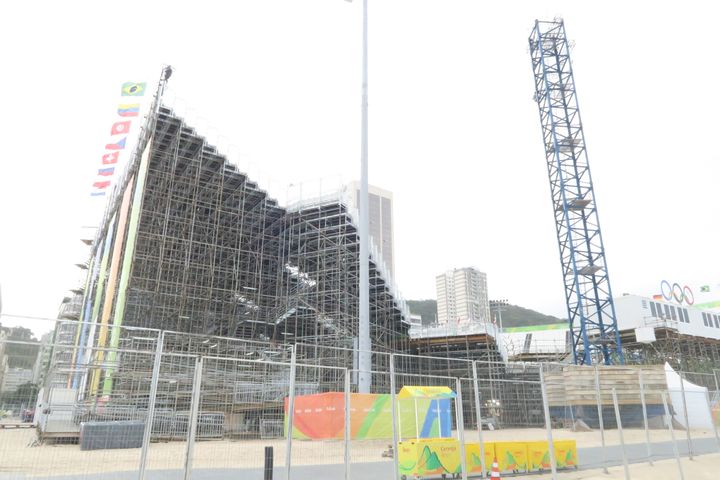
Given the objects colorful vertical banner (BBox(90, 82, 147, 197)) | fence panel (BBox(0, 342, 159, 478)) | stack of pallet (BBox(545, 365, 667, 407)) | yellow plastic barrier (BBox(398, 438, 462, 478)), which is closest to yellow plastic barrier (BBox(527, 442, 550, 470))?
yellow plastic barrier (BBox(398, 438, 462, 478))

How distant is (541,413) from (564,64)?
4042 centimetres

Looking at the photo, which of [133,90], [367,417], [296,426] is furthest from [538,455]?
[133,90]

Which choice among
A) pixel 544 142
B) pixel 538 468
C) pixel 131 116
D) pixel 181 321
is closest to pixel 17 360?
pixel 538 468

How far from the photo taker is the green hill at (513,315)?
480 ft

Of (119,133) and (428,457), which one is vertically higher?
(119,133)

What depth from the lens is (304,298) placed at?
34.2 m

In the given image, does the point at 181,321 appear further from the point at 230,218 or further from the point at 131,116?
the point at 131,116

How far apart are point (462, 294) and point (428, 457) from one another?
15818cm

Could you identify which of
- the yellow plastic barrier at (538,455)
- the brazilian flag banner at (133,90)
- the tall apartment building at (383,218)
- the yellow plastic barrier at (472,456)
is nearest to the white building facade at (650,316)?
the yellow plastic barrier at (472,456)

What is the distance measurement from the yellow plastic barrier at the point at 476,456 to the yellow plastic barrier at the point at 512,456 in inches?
8.2

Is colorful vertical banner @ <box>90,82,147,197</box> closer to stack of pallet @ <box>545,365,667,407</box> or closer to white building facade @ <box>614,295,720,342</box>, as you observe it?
stack of pallet @ <box>545,365,667,407</box>

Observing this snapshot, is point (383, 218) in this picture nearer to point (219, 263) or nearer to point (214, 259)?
point (219, 263)

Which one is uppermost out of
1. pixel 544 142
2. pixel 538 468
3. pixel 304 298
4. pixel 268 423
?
pixel 544 142

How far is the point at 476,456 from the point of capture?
37.5 ft
